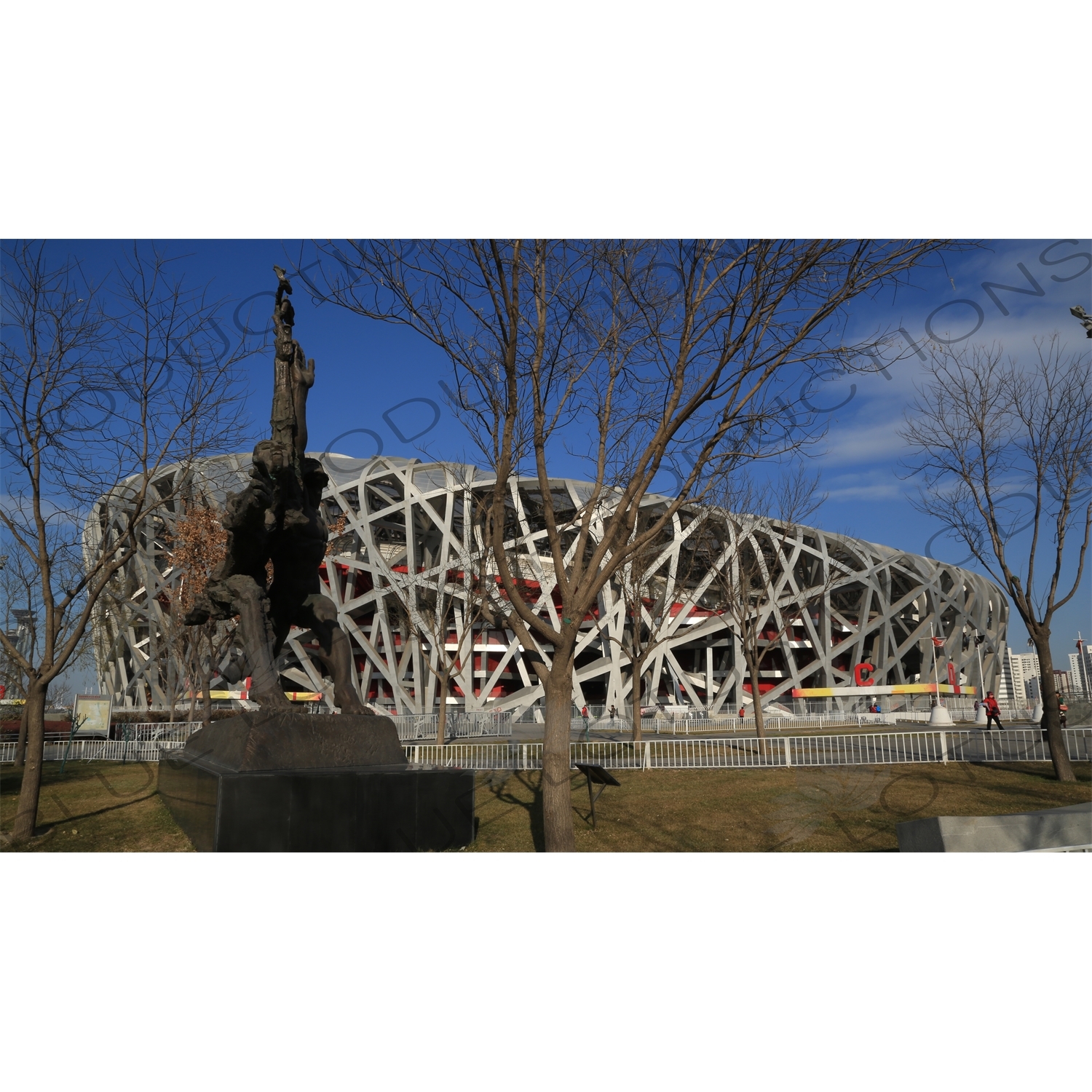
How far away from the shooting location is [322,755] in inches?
258

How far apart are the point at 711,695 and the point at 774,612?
23.2 ft

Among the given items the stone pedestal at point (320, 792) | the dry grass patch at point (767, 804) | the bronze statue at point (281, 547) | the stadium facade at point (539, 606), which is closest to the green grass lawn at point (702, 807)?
the dry grass patch at point (767, 804)

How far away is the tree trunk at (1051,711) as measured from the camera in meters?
12.4

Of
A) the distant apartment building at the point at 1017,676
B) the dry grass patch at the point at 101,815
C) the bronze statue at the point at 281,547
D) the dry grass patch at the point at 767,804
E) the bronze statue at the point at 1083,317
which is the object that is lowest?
the distant apartment building at the point at 1017,676

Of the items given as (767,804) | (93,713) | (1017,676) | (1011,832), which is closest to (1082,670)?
(767,804)

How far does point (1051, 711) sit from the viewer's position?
12.4 m

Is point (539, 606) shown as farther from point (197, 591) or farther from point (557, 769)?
point (557, 769)

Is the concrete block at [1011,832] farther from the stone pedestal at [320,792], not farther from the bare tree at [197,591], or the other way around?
the bare tree at [197,591]

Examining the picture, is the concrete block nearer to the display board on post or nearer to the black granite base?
the black granite base

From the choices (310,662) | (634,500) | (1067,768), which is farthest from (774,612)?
(634,500)

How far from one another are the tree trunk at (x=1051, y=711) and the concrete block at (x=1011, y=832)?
27.7ft

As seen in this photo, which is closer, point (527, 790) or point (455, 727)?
point (527, 790)

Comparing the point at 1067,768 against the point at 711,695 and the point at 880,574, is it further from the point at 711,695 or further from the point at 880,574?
the point at 880,574

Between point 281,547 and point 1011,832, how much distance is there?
6628mm
